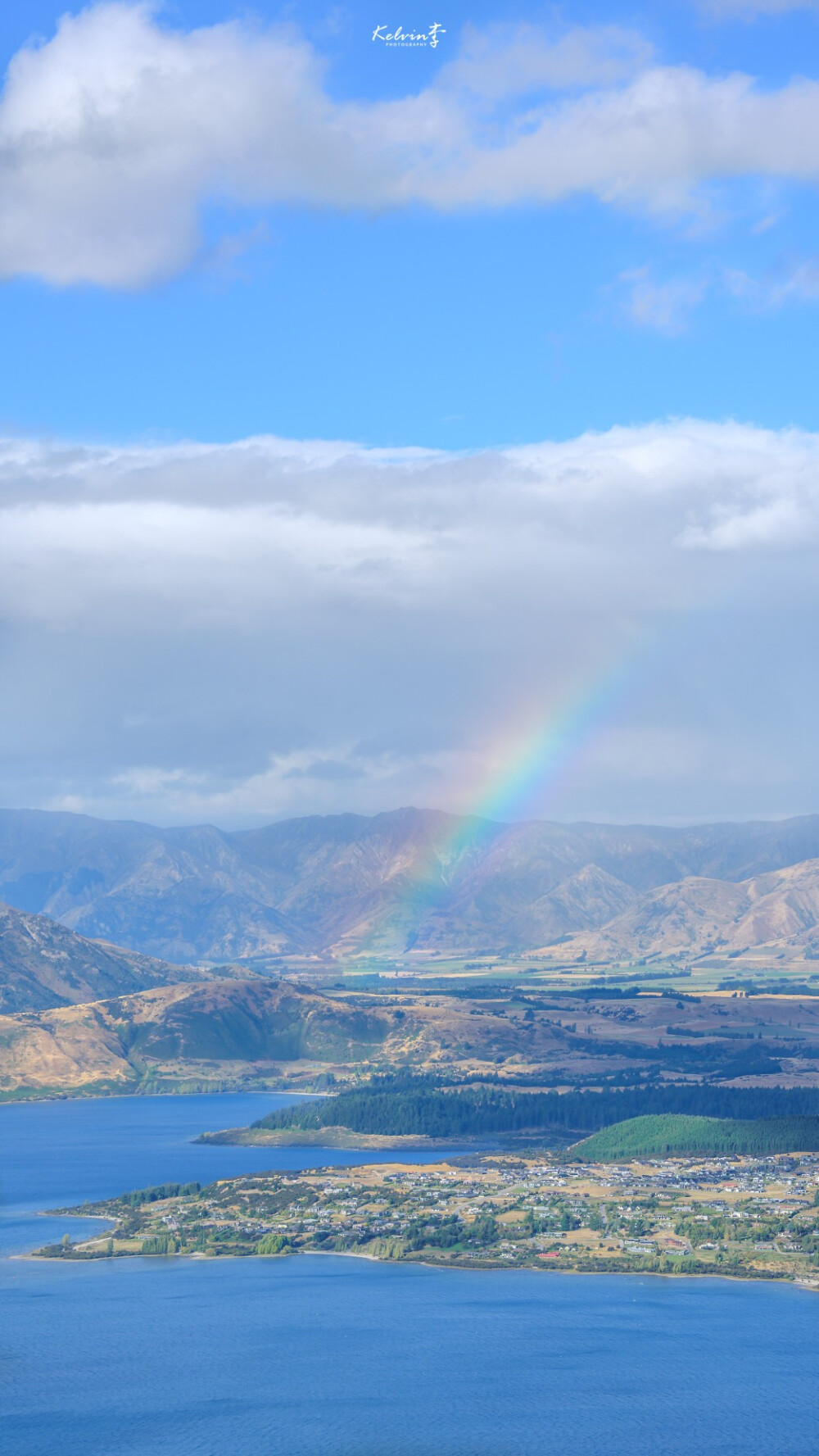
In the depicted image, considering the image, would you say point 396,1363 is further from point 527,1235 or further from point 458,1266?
point 527,1235

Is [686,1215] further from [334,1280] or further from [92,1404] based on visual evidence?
[92,1404]

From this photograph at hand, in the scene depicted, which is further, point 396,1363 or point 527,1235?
point 527,1235

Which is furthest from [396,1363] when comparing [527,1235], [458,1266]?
[527,1235]

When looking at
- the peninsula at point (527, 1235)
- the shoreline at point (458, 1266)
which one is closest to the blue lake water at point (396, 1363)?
the shoreline at point (458, 1266)

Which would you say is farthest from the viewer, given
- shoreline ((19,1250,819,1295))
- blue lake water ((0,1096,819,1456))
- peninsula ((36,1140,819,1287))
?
peninsula ((36,1140,819,1287))

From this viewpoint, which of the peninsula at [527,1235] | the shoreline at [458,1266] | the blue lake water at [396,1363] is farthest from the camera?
the peninsula at [527,1235]

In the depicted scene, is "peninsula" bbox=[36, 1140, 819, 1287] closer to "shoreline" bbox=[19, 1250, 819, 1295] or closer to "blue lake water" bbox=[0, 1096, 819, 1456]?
"shoreline" bbox=[19, 1250, 819, 1295]

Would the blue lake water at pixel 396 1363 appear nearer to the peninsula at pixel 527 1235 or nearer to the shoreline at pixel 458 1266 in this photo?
the shoreline at pixel 458 1266

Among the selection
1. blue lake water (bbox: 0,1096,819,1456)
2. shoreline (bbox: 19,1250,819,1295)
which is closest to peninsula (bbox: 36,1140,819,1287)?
shoreline (bbox: 19,1250,819,1295)

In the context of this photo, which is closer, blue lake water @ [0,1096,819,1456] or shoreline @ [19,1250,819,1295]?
blue lake water @ [0,1096,819,1456]

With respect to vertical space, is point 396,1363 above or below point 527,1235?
above
